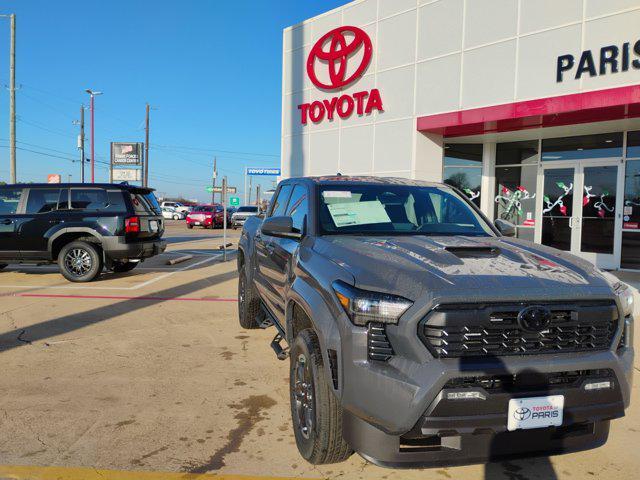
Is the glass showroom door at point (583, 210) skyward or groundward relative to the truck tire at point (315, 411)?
skyward

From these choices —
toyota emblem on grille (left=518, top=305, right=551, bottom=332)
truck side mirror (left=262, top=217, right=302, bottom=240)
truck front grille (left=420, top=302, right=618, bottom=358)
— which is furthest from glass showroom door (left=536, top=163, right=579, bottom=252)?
toyota emblem on grille (left=518, top=305, right=551, bottom=332)

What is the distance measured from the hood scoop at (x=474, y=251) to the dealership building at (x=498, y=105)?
24.1 ft

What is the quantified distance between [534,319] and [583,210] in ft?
34.1

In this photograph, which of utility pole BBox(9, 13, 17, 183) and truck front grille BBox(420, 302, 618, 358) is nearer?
truck front grille BBox(420, 302, 618, 358)

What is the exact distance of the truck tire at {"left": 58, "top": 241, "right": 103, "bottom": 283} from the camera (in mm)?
9305

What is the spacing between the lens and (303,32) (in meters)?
14.9

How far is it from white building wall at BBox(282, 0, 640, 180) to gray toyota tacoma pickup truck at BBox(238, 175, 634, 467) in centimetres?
805

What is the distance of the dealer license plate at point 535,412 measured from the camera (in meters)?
2.19

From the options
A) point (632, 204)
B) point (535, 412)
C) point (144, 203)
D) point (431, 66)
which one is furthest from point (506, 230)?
point (431, 66)

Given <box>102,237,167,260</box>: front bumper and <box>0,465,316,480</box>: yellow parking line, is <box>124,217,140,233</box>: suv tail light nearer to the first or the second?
<box>102,237,167,260</box>: front bumper

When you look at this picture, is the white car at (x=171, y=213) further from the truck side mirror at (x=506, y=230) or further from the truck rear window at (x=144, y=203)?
the truck side mirror at (x=506, y=230)

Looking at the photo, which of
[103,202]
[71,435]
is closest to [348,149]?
[103,202]

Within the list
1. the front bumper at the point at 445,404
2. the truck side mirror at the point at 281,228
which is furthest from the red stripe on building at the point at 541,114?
the front bumper at the point at 445,404

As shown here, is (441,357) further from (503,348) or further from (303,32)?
(303,32)
